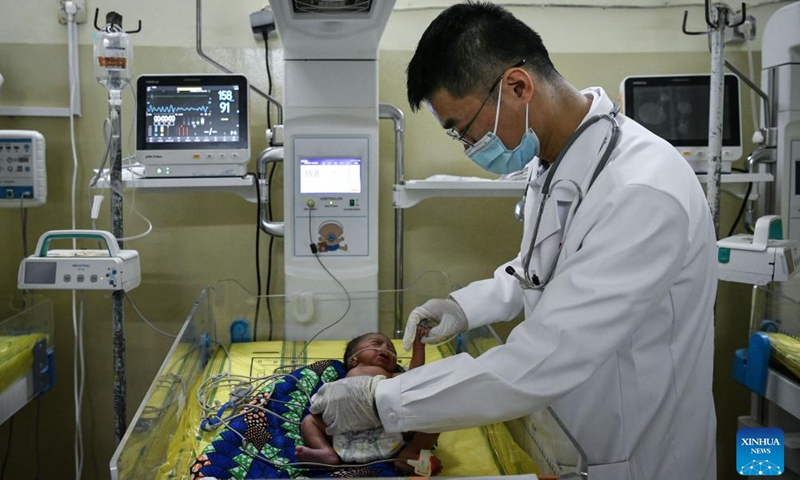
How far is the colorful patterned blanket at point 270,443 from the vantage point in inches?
60.2

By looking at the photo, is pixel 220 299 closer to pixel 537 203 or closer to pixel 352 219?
pixel 352 219

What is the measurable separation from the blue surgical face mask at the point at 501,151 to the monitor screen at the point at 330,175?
3.18 feet

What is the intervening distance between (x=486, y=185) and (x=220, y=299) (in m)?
1.06

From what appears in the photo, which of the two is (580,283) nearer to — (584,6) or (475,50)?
(475,50)

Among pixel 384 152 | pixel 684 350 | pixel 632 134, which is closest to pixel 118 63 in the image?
pixel 384 152

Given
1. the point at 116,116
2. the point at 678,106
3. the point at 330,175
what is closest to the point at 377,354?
the point at 330,175

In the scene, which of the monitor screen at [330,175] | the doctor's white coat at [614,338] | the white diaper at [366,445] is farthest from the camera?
the monitor screen at [330,175]

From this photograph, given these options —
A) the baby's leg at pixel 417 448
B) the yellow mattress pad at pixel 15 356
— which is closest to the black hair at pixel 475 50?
the baby's leg at pixel 417 448

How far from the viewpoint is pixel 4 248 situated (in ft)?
9.95

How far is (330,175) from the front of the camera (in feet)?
8.00

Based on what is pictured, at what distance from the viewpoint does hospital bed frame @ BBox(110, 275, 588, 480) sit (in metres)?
1.24

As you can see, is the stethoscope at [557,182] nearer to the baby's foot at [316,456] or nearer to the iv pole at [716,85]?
the baby's foot at [316,456]

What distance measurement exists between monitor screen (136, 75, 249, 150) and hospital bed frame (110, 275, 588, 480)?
1.81ft

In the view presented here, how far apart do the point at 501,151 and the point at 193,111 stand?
154 cm
